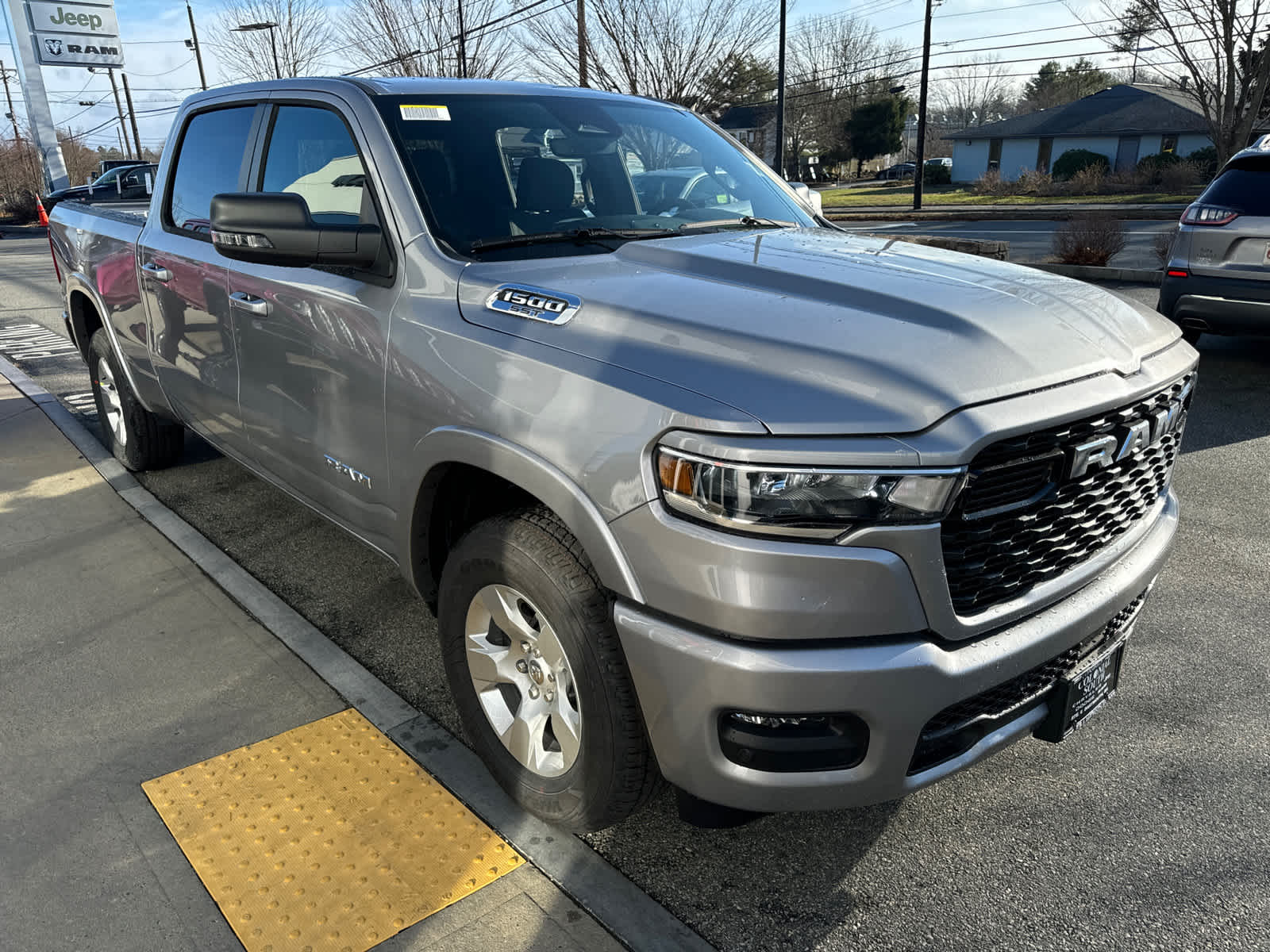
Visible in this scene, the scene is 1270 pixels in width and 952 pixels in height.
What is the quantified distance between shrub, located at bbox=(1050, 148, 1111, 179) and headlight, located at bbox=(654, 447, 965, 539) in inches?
1839

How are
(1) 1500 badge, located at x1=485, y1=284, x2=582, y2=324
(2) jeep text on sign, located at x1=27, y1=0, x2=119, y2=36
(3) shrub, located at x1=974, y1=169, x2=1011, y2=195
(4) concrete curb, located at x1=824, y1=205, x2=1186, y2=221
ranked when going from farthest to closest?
1. (3) shrub, located at x1=974, y1=169, x2=1011, y2=195
2. (2) jeep text on sign, located at x1=27, y1=0, x2=119, y2=36
3. (4) concrete curb, located at x1=824, y1=205, x2=1186, y2=221
4. (1) 1500 badge, located at x1=485, y1=284, x2=582, y2=324

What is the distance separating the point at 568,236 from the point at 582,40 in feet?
79.2

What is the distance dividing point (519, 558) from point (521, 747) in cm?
59

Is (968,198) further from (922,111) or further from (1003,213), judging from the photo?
(1003,213)

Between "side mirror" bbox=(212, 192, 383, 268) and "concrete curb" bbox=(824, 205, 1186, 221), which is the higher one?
"side mirror" bbox=(212, 192, 383, 268)

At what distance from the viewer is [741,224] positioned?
3289 millimetres

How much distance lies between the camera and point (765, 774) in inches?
75.8

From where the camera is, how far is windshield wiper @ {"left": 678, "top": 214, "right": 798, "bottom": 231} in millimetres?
3164

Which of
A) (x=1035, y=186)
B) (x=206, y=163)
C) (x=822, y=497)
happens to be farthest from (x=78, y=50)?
(x=822, y=497)

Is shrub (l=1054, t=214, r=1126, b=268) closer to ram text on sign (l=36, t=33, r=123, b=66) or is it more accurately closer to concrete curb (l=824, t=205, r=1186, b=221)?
concrete curb (l=824, t=205, r=1186, b=221)

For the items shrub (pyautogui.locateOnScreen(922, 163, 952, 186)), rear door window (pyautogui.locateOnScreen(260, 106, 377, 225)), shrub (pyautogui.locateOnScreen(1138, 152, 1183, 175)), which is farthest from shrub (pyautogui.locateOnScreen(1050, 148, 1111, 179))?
rear door window (pyautogui.locateOnScreen(260, 106, 377, 225))

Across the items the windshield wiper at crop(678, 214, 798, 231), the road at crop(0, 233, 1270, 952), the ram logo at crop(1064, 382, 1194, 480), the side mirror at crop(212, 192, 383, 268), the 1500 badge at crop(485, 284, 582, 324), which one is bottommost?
the road at crop(0, 233, 1270, 952)

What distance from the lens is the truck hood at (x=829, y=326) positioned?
188cm

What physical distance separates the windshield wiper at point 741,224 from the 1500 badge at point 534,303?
87cm
